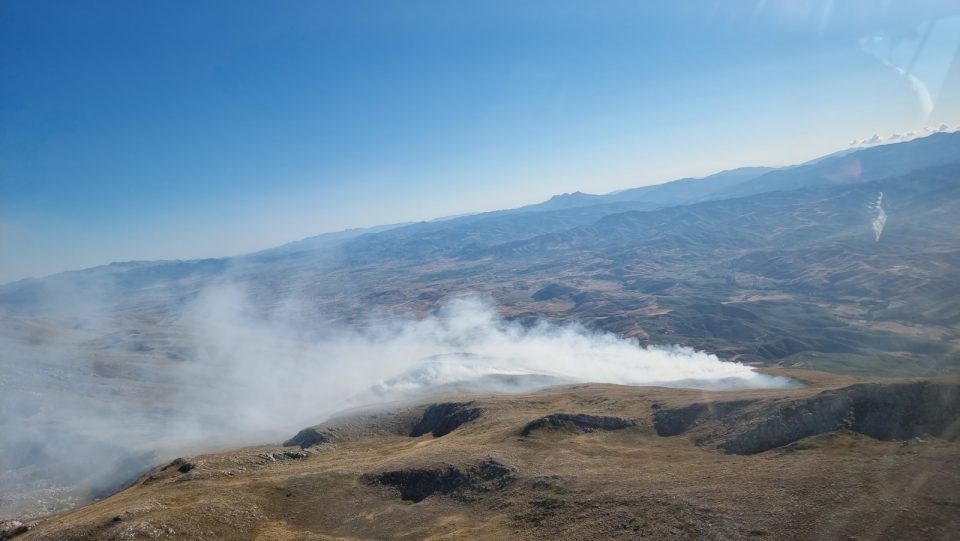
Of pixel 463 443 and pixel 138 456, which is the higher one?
pixel 463 443

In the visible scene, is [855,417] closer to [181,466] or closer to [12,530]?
[181,466]

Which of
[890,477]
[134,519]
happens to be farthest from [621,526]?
[134,519]

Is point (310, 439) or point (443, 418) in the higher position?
point (310, 439)

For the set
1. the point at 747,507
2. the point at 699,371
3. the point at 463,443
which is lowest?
the point at 699,371

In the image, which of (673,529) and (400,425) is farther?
(400,425)

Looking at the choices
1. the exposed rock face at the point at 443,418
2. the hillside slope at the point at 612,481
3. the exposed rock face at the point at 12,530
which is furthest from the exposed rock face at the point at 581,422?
the exposed rock face at the point at 12,530

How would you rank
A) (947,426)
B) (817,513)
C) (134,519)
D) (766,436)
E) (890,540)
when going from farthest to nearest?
1. (766,436)
2. (947,426)
3. (134,519)
4. (817,513)
5. (890,540)

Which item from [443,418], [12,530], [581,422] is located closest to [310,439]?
[443,418]

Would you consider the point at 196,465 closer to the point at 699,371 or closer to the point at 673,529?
the point at 673,529
